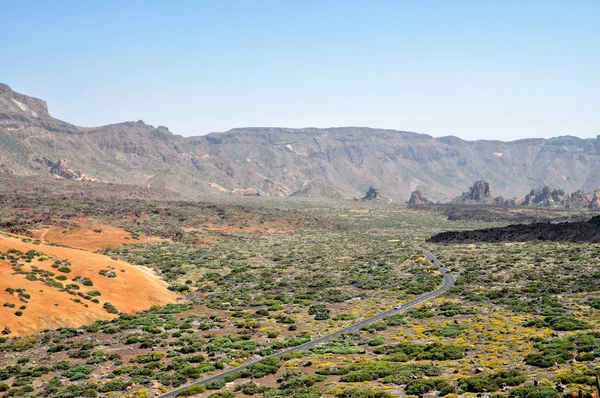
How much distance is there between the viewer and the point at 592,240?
87.9 m

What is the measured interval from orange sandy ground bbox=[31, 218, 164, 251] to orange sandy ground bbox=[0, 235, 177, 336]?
86.8ft

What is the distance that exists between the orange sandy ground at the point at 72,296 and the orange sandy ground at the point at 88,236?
2644 centimetres

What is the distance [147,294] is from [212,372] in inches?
1033

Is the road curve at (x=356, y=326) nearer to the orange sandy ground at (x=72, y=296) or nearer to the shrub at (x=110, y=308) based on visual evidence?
the orange sandy ground at (x=72, y=296)

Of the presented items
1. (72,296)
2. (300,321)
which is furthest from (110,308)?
(300,321)

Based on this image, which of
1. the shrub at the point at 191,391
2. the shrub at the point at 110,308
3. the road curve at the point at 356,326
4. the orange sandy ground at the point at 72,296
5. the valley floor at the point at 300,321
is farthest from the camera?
the shrub at the point at 110,308

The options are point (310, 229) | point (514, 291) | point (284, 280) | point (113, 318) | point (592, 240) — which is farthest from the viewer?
point (310, 229)

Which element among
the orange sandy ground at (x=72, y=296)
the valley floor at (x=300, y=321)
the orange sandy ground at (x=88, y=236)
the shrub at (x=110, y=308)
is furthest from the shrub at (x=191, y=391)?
the orange sandy ground at (x=88, y=236)

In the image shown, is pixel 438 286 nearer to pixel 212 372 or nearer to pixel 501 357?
pixel 501 357

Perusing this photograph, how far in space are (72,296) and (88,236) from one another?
51.9m

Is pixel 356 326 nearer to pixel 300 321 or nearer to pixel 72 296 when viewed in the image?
→ pixel 300 321

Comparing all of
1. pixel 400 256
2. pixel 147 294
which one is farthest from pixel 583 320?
pixel 400 256

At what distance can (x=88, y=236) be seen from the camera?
10275 cm

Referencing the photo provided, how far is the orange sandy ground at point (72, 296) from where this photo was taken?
155ft
